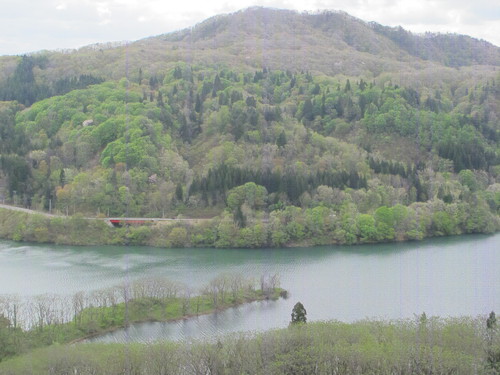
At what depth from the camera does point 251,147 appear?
124 ft

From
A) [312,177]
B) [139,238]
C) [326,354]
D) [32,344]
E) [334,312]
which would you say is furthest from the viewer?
[312,177]

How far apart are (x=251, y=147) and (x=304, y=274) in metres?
14.4

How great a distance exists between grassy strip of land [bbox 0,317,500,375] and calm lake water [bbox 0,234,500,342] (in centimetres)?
380

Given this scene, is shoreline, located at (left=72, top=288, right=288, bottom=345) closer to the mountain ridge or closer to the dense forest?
the dense forest

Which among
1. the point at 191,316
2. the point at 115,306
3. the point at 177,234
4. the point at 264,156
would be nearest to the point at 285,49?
the point at 264,156

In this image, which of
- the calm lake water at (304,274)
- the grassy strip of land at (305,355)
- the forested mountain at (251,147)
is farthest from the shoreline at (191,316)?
the forested mountain at (251,147)

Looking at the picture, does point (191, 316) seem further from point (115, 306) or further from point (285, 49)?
point (285, 49)

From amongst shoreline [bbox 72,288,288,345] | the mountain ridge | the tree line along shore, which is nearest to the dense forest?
shoreline [bbox 72,288,288,345]

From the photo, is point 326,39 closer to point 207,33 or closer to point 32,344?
point 207,33

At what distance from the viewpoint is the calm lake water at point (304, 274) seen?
19.6 meters

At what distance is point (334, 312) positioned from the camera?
65.1 ft

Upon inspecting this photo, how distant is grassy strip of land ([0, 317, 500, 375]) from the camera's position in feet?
44.3

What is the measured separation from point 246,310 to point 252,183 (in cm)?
1287

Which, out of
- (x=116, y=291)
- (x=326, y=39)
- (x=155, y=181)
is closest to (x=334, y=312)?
(x=116, y=291)
